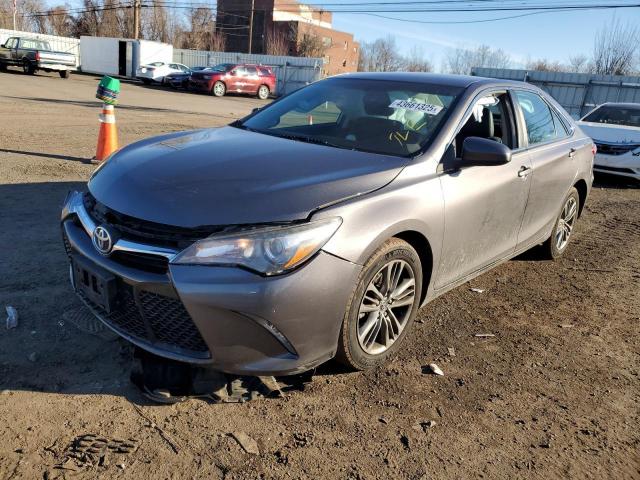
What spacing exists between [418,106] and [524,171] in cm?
102

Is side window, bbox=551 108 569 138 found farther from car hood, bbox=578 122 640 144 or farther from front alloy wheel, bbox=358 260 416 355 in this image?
car hood, bbox=578 122 640 144

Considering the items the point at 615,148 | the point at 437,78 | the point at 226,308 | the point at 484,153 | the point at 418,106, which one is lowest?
the point at 226,308

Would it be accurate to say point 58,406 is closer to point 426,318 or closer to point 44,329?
point 44,329

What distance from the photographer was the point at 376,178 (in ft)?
9.64

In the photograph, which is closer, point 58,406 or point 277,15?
point 58,406

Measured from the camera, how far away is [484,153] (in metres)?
3.28

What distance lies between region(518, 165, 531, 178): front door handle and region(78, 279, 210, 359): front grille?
2.70 m

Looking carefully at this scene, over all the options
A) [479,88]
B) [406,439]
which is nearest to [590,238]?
[479,88]

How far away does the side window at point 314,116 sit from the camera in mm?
3963

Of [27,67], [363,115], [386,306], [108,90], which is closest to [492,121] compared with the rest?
[363,115]

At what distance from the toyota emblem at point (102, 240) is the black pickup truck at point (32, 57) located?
95.3ft

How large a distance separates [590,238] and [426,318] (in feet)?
11.5

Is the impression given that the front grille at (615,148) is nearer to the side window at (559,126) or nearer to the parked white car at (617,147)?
the parked white car at (617,147)

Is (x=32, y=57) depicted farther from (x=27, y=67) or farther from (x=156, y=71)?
(x=156, y=71)
